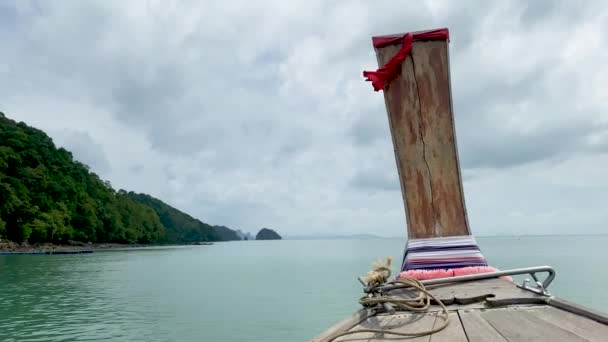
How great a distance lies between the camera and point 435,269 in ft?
10.0

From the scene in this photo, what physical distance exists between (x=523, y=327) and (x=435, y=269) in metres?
1.18

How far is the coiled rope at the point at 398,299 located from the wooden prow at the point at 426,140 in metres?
0.79

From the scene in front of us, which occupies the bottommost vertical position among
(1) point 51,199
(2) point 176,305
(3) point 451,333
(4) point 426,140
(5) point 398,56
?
(2) point 176,305

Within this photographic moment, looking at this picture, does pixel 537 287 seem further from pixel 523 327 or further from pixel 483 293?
pixel 523 327

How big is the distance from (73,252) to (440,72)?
6519 centimetres

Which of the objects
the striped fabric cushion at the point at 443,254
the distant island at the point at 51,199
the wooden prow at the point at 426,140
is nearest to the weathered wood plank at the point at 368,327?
the striped fabric cushion at the point at 443,254

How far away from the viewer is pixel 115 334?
515 inches

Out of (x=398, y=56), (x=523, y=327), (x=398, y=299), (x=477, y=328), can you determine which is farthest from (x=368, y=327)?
(x=398, y=56)

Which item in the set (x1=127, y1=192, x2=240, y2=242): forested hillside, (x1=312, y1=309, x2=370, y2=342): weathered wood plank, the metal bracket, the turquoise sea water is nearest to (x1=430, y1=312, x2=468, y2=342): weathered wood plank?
(x1=312, y1=309, x2=370, y2=342): weathered wood plank

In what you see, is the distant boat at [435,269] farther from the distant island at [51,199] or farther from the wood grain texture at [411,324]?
the distant island at [51,199]

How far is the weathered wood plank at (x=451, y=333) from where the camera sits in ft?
5.80

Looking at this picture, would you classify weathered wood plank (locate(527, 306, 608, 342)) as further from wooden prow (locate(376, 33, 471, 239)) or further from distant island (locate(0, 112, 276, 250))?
distant island (locate(0, 112, 276, 250))

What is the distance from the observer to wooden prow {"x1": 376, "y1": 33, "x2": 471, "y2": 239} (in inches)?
138

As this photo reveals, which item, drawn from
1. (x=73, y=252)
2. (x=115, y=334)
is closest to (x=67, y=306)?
(x=115, y=334)
